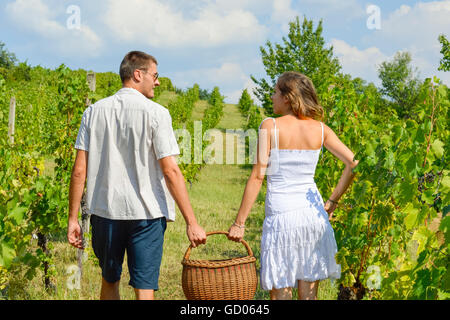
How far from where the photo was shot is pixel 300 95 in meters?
2.37

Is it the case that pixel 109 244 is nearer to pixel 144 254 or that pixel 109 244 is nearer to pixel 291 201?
pixel 144 254

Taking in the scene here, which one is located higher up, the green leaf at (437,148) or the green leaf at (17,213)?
the green leaf at (437,148)

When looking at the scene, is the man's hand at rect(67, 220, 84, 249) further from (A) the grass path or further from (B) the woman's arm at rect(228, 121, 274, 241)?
(B) the woman's arm at rect(228, 121, 274, 241)

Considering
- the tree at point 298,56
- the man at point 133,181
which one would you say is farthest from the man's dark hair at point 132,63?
the tree at point 298,56

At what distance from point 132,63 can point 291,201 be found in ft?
3.76

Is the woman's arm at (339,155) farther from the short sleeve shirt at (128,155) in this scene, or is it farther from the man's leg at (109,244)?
the man's leg at (109,244)

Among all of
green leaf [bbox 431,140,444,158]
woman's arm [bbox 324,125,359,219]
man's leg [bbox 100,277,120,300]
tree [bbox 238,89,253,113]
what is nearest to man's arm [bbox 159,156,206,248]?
man's leg [bbox 100,277,120,300]

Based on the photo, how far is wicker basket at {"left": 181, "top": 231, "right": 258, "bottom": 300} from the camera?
2.43m

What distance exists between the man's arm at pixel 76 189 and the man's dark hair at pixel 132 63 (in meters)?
0.48

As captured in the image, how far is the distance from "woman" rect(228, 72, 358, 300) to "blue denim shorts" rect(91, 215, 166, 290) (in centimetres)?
43

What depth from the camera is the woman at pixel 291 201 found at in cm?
234
